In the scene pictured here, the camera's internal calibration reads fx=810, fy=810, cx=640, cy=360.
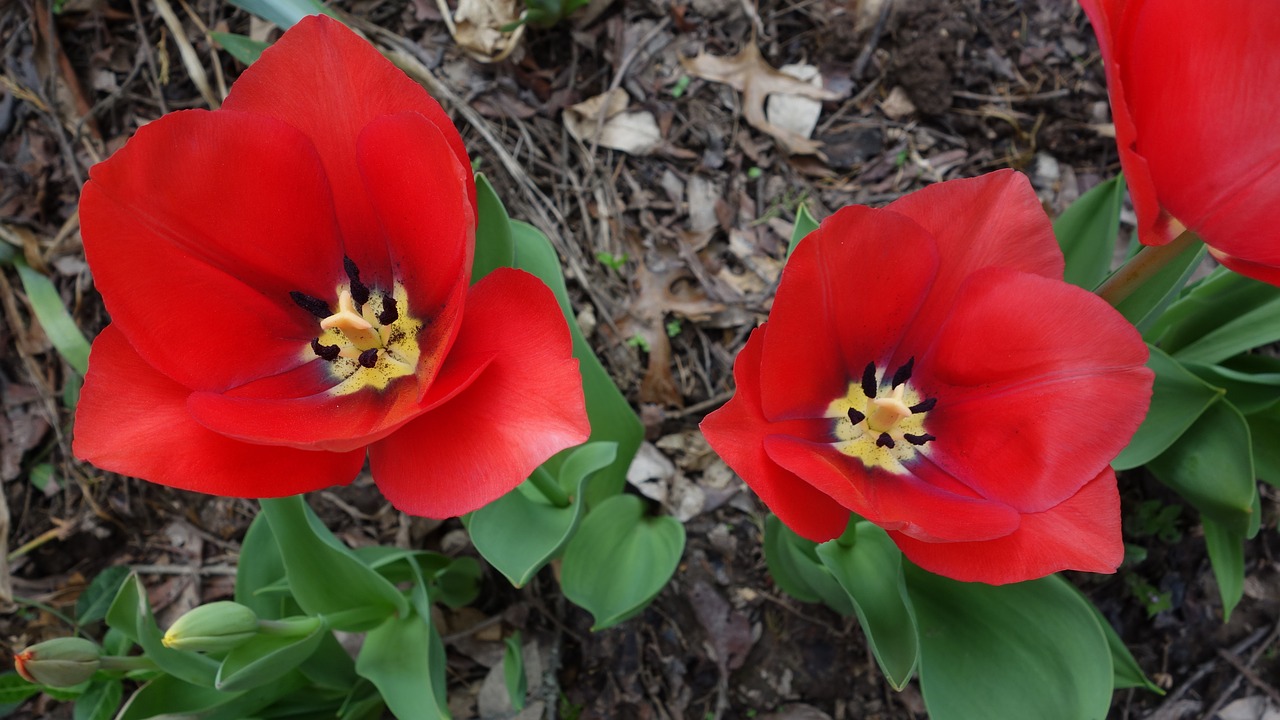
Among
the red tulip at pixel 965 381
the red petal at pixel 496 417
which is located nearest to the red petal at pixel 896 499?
the red tulip at pixel 965 381

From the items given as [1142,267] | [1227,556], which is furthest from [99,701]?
[1227,556]

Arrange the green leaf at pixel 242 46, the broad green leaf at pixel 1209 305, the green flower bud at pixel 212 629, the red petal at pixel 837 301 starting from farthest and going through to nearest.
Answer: the green leaf at pixel 242 46
the broad green leaf at pixel 1209 305
the green flower bud at pixel 212 629
the red petal at pixel 837 301

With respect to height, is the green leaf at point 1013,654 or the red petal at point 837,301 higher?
the red petal at point 837,301

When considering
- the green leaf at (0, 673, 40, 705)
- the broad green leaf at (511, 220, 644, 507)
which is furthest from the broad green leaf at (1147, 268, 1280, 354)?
the green leaf at (0, 673, 40, 705)

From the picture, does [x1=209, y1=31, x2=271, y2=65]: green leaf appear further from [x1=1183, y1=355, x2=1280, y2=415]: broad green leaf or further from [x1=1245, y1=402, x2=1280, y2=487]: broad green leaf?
[x1=1245, y1=402, x2=1280, y2=487]: broad green leaf

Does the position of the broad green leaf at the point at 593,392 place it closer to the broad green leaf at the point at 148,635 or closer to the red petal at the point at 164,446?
the red petal at the point at 164,446
